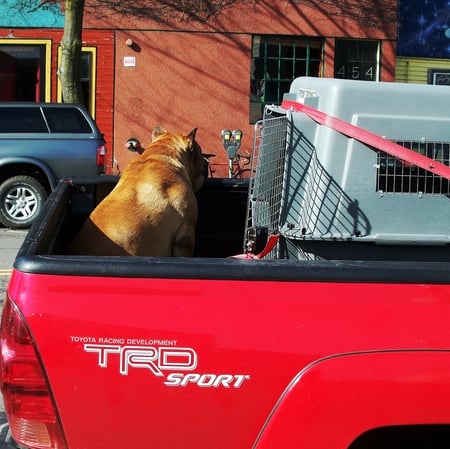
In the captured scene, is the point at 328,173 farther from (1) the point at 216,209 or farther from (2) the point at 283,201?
(1) the point at 216,209

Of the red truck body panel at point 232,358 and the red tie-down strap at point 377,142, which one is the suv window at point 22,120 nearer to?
the red tie-down strap at point 377,142

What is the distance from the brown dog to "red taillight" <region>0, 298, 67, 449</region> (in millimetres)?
1367

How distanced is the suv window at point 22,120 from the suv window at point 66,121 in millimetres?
121

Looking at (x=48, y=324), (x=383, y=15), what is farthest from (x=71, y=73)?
(x=48, y=324)

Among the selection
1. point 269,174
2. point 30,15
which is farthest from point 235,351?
point 30,15

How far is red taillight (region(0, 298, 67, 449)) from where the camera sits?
2143 mm

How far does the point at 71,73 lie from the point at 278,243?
10199 millimetres

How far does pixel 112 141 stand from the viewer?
16.7 meters

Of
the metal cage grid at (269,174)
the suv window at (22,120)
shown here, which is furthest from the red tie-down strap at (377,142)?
the suv window at (22,120)

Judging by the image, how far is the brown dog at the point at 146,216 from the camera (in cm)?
357

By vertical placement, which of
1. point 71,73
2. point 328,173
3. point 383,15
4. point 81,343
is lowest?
point 81,343

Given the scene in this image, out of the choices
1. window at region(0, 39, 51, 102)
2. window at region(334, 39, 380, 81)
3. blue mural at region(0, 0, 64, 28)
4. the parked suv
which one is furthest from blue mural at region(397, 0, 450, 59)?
the parked suv

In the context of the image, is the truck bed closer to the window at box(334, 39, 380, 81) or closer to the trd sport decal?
the trd sport decal

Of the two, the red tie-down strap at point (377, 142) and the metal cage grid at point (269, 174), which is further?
the metal cage grid at point (269, 174)
